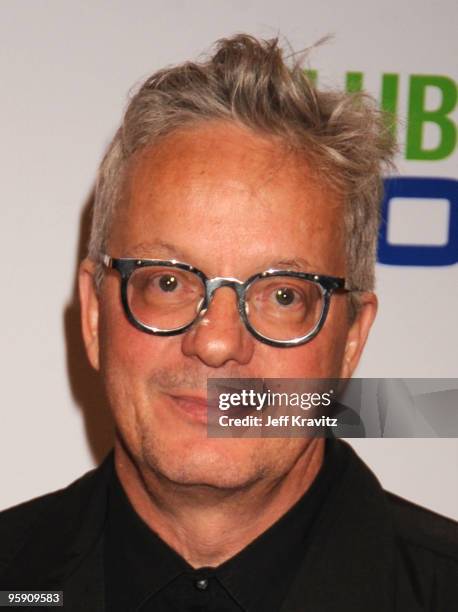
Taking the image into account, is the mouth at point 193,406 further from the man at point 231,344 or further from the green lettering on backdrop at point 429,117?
the green lettering on backdrop at point 429,117

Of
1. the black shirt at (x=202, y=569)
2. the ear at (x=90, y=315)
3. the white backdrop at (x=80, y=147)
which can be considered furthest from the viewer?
the white backdrop at (x=80, y=147)

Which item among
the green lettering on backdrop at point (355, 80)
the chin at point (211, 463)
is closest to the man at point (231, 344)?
the chin at point (211, 463)

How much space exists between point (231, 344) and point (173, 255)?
15 cm

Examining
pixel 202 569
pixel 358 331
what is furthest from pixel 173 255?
pixel 202 569

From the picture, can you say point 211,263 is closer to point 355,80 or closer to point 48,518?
point 48,518

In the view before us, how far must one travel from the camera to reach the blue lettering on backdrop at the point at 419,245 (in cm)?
202

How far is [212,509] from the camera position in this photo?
1.54 meters

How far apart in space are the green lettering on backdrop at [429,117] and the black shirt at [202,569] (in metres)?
0.71

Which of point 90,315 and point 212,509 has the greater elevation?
point 90,315

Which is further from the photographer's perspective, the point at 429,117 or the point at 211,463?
the point at 429,117

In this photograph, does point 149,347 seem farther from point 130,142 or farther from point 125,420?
point 130,142

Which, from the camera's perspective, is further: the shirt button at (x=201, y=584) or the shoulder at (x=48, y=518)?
the shoulder at (x=48, y=518)

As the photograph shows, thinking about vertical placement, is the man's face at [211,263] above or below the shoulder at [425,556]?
above

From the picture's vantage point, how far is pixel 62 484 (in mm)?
2020
